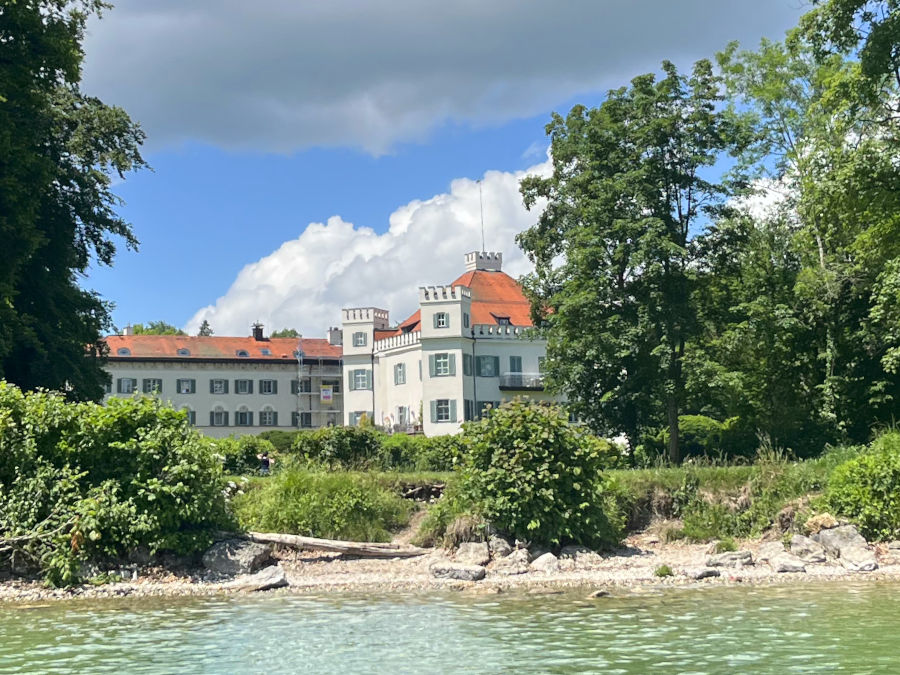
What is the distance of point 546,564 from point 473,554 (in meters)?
1.37

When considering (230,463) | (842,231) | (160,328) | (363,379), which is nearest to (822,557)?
(842,231)

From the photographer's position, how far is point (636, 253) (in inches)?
1164

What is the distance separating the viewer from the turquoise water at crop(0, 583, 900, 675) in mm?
9961

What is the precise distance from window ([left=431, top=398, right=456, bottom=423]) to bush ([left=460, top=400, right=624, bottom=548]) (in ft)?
153

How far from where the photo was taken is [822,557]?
17312 mm

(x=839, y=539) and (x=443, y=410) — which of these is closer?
(x=839, y=539)

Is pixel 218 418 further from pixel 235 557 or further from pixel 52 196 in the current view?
pixel 235 557

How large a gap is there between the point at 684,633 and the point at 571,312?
68.7ft

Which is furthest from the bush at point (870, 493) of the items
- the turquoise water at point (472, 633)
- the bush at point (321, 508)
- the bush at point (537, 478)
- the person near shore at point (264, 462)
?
the person near shore at point (264, 462)

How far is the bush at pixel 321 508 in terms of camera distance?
1898cm

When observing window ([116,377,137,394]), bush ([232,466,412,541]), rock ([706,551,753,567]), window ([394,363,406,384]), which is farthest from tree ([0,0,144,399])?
window ([116,377,137,394])

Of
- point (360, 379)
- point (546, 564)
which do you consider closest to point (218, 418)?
point (360, 379)

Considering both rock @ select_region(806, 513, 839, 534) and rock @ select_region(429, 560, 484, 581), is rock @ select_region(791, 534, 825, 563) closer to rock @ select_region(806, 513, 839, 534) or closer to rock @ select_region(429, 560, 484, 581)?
rock @ select_region(806, 513, 839, 534)

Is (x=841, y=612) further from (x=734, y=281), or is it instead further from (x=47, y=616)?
(x=734, y=281)
